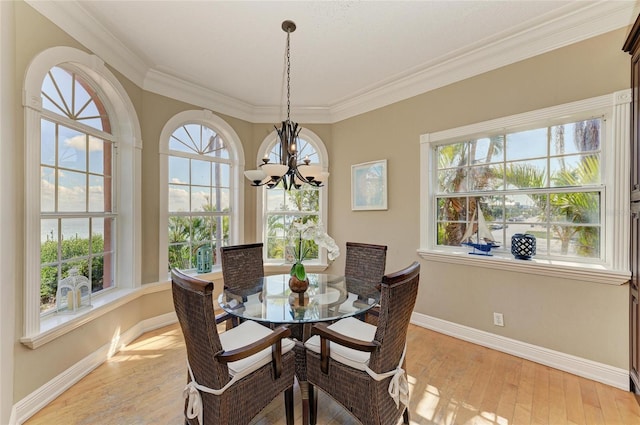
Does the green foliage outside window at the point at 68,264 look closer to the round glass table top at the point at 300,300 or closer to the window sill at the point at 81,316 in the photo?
the window sill at the point at 81,316

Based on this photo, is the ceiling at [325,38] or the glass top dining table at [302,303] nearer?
the glass top dining table at [302,303]

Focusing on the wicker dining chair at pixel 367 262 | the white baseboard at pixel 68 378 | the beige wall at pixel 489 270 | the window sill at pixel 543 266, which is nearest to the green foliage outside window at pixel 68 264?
the white baseboard at pixel 68 378

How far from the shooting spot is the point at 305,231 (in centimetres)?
210

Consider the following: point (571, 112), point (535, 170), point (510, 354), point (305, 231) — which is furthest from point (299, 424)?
point (571, 112)

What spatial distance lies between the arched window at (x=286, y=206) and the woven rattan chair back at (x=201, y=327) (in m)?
2.64

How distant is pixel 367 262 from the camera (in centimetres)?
257

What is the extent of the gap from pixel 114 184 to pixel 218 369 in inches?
94.8

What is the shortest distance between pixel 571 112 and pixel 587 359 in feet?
6.53

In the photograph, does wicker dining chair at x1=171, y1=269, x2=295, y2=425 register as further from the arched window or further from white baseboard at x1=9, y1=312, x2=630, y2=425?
the arched window

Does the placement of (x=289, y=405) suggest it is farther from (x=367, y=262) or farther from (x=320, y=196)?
(x=320, y=196)

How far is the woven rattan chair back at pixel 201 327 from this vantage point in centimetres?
130

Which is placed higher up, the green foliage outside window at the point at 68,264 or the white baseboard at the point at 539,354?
the green foliage outside window at the point at 68,264

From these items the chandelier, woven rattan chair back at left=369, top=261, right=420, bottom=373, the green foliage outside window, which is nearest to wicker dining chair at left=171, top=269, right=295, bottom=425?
woven rattan chair back at left=369, top=261, right=420, bottom=373

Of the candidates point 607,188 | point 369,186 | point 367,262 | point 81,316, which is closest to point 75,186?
point 81,316
